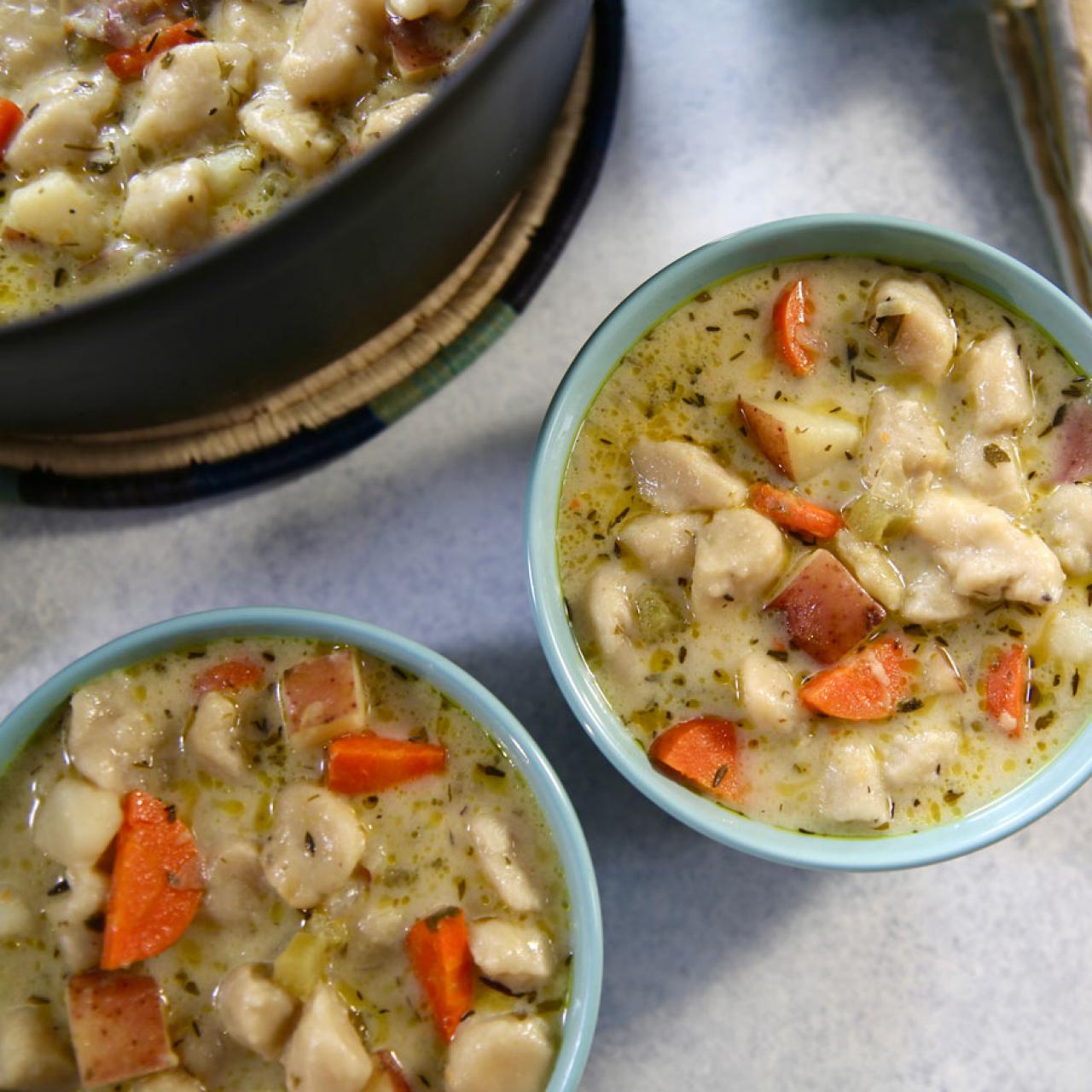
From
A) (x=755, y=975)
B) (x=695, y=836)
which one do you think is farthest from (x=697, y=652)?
(x=755, y=975)

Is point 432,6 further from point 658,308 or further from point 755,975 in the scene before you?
→ point 755,975

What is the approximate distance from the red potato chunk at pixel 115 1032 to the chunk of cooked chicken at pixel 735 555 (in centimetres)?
96

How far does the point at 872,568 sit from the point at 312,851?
88 cm

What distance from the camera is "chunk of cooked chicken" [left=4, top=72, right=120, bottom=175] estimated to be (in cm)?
178

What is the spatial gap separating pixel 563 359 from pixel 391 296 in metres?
0.43

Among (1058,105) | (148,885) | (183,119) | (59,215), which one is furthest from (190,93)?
(1058,105)

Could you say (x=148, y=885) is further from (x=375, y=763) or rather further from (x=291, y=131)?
(x=291, y=131)

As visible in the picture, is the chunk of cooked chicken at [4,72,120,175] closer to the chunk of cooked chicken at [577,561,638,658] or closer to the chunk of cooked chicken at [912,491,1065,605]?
the chunk of cooked chicken at [577,561,638,658]

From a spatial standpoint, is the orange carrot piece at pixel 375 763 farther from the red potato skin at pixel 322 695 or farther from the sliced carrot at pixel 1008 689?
the sliced carrot at pixel 1008 689

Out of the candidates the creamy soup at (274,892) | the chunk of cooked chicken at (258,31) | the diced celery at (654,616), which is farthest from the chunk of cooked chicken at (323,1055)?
the chunk of cooked chicken at (258,31)

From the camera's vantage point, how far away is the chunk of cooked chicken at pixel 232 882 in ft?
5.72

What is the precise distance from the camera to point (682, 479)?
1788 millimetres

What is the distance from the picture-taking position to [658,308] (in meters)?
1.83

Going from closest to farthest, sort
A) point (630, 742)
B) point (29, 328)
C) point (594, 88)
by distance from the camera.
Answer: point (29, 328) < point (630, 742) < point (594, 88)
